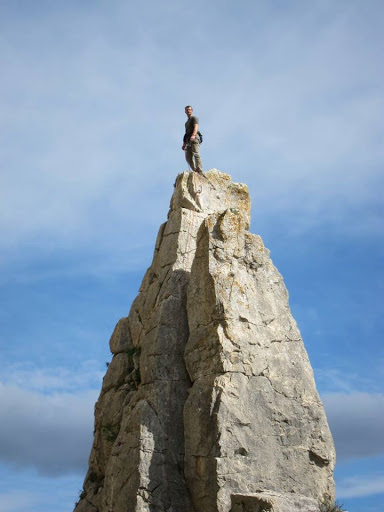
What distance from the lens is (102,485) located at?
964 inches

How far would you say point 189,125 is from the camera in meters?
28.6

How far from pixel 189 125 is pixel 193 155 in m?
1.32

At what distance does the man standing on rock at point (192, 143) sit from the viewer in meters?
28.1

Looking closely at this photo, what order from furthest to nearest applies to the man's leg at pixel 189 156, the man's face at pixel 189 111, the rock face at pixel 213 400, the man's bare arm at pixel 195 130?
the man's face at pixel 189 111 < the man's leg at pixel 189 156 < the man's bare arm at pixel 195 130 < the rock face at pixel 213 400

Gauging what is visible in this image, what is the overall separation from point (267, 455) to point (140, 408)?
4.05 m

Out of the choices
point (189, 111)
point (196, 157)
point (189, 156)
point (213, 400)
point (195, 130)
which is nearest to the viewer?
point (213, 400)

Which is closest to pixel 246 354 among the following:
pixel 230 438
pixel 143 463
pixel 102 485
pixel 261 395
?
pixel 261 395

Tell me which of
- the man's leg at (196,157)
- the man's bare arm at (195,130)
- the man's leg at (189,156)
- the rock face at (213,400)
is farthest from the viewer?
Result: the man's leg at (189,156)

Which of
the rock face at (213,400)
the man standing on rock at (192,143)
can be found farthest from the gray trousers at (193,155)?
the rock face at (213,400)

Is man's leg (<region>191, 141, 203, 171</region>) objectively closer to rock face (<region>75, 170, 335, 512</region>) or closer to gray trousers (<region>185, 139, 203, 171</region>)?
gray trousers (<region>185, 139, 203, 171</region>)

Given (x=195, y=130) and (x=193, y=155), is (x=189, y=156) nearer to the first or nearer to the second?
(x=193, y=155)

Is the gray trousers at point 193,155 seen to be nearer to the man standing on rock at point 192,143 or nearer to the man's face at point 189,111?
the man standing on rock at point 192,143

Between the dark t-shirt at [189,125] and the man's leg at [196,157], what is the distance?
1.63ft

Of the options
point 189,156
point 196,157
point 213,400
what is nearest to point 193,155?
point 196,157
